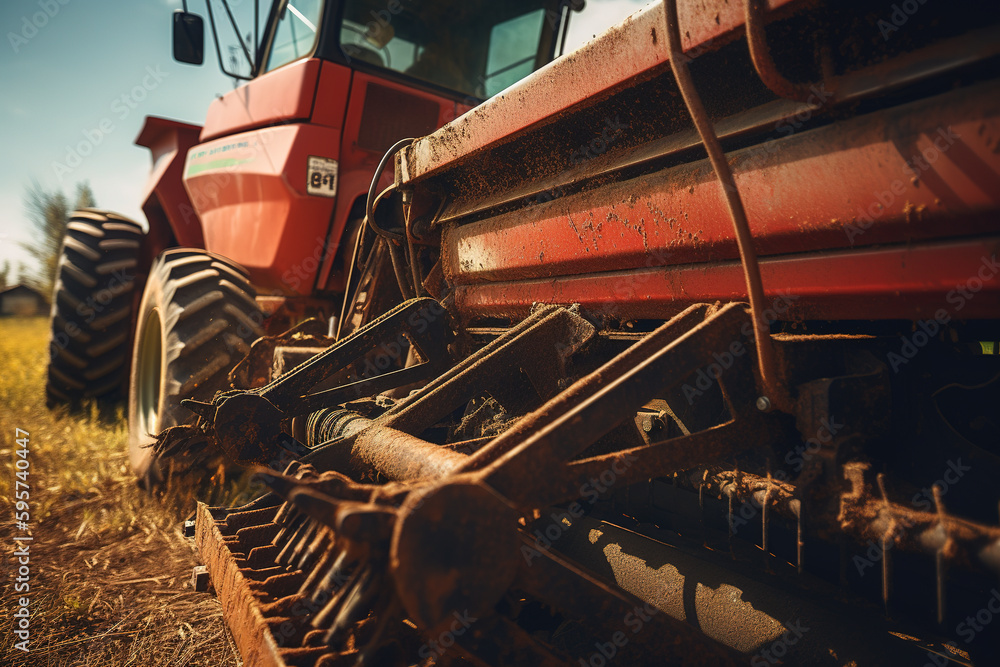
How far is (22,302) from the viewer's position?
29.8 meters

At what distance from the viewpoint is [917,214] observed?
36.6 inches

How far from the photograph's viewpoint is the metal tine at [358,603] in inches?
32.5

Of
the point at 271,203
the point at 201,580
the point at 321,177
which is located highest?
the point at 321,177

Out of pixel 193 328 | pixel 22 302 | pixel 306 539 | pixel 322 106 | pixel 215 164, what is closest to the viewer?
pixel 306 539

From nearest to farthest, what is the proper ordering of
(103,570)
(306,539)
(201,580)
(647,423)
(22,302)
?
(306,539) → (647,423) → (201,580) → (103,570) → (22,302)

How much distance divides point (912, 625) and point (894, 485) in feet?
1.13

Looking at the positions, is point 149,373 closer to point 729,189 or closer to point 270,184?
point 270,184

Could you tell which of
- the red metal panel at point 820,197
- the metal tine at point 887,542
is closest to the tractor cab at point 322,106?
the red metal panel at point 820,197

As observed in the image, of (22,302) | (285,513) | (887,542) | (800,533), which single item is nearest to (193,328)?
(285,513)

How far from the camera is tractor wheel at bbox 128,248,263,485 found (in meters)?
2.48

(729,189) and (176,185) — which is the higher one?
(176,185)

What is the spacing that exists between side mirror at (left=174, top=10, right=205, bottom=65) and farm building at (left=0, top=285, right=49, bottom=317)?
33.5 meters

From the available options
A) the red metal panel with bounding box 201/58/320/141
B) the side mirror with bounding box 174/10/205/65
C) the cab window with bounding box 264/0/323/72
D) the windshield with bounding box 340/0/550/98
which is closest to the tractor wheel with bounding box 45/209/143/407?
the red metal panel with bounding box 201/58/320/141

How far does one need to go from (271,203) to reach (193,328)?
32.1 inches
